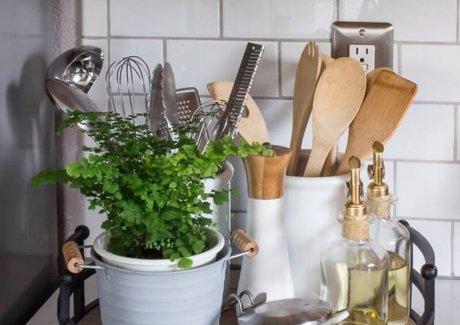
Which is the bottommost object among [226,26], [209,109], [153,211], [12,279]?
[12,279]

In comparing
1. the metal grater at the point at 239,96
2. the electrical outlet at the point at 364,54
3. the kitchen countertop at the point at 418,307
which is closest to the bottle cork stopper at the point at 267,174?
the metal grater at the point at 239,96

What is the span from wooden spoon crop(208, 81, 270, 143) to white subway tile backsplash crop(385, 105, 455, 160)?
0.23 m

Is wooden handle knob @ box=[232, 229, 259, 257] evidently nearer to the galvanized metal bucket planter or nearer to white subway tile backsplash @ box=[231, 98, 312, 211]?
the galvanized metal bucket planter

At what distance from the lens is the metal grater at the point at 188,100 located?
1.00 meters

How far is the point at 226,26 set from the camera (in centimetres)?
105

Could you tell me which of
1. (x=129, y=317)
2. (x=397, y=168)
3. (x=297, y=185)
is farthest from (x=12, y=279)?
(x=397, y=168)

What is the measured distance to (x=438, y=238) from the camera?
108 centimetres

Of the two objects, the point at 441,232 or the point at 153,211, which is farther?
the point at 441,232

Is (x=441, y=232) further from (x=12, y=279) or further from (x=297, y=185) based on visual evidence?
(x=12, y=279)

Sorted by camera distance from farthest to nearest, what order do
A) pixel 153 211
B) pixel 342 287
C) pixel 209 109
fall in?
pixel 209 109
pixel 342 287
pixel 153 211

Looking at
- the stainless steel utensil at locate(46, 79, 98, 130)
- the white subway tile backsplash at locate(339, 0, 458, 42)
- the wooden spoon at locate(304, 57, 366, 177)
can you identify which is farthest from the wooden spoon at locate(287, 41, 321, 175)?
the stainless steel utensil at locate(46, 79, 98, 130)

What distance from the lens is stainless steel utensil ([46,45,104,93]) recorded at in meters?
0.96

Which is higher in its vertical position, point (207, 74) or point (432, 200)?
point (207, 74)

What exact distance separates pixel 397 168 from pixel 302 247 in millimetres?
265
